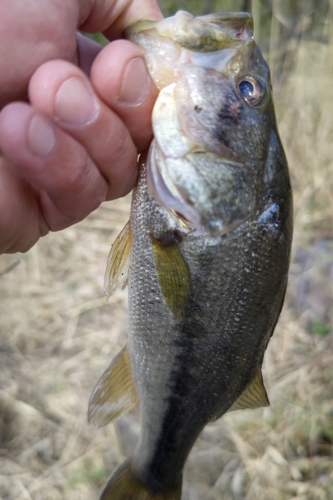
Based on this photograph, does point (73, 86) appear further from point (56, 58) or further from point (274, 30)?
point (274, 30)

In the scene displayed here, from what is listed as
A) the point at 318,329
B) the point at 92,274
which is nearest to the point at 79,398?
the point at 92,274

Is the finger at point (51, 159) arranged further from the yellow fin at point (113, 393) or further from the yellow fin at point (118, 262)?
the yellow fin at point (113, 393)

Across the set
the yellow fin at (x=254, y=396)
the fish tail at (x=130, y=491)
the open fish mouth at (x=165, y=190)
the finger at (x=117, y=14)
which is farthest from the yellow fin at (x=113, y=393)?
the finger at (x=117, y=14)

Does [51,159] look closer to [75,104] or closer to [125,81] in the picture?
[75,104]

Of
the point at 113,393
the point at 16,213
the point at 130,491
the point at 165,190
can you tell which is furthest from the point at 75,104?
the point at 130,491

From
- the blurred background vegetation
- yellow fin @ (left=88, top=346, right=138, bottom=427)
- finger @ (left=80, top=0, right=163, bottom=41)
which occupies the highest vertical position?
finger @ (left=80, top=0, right=163, bottom=41)

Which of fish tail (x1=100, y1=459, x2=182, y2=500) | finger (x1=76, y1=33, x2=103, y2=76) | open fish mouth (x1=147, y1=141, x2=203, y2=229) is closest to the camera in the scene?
open fish mouth (x1=147, y1=141, x2=203, y2=229)

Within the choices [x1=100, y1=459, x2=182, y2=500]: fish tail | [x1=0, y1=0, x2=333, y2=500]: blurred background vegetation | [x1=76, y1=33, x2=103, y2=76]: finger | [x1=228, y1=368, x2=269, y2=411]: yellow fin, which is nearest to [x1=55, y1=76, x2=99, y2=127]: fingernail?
[x1=76, y1=33, x2=103, y2=76]: finger

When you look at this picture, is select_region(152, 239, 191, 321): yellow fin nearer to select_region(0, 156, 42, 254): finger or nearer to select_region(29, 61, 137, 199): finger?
select_region(29, 61, 137, 199): finger
